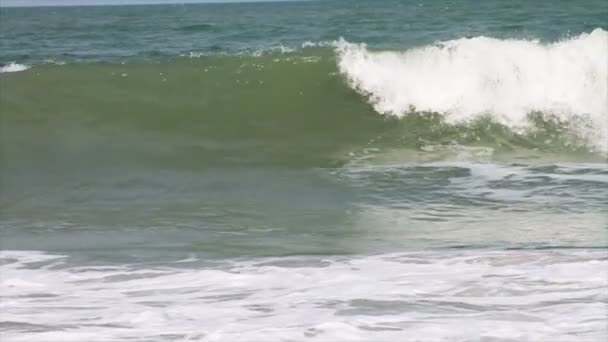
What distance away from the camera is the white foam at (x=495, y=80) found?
11.0 metres

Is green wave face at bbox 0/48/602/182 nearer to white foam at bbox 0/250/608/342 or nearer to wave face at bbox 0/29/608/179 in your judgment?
wave face at bbox 0/29/608/179

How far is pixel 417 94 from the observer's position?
37.6ft

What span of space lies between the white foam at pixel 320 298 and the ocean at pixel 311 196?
1 centimetres

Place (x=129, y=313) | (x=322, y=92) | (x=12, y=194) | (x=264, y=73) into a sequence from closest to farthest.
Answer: (x=129, y=313), (x=12, y=194), (x=322, y=92), (x=264, y=73)

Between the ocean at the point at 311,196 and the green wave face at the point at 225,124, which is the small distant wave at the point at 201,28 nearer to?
the ocean at the point at 311,196

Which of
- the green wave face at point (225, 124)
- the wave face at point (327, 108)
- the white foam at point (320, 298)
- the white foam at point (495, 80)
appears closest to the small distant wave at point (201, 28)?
the wave face at point (327, 108)

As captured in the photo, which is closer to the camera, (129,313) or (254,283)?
(129,313)

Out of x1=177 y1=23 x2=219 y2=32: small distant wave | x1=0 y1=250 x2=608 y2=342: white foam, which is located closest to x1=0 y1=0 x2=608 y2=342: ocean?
x1=0 y1=250 x2=608 y2=342: white foam

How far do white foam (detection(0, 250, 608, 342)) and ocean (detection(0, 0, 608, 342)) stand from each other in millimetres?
15

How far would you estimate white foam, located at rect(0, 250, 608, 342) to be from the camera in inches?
147

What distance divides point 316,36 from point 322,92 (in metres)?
10.4

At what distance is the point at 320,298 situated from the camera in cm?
419

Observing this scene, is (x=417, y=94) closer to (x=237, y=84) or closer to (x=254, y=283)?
(x=237, y=84)

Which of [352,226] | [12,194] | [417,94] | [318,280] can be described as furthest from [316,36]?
[318,280]
